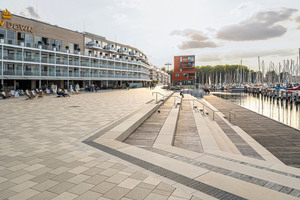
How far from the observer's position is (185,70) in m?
87.4

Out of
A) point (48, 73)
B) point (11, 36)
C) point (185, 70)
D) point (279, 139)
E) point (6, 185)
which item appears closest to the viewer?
point (6, 185)

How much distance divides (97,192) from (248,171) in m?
3.06

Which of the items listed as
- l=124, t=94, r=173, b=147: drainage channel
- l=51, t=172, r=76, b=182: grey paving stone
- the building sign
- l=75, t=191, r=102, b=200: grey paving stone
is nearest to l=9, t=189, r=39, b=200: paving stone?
l=51, t=172, r=76, b=182: grey paving stone

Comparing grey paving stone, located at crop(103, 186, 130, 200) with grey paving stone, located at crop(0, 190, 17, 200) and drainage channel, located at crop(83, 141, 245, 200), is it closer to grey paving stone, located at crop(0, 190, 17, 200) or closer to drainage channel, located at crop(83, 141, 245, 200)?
drainage channel, located at crop(83, 141, 245, 200)

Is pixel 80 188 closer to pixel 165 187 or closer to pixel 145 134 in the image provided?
pixel 165 187

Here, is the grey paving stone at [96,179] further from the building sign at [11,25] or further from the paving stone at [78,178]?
the building sign at [11,25]

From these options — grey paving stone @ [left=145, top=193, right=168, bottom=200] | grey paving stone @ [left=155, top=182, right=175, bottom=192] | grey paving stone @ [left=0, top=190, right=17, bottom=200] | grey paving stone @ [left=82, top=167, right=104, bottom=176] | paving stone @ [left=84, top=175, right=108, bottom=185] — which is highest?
grey paving stone @ [left=82, top=167, right=104, bottom=176]

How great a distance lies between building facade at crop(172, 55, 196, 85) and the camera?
8681cm

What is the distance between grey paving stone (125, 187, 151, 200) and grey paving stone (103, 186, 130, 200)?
8cm

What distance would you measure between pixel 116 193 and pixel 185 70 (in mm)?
86411

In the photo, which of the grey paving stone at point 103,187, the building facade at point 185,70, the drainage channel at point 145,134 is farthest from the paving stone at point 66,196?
the building facade at point 185,70

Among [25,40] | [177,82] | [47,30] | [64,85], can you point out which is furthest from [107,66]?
[177,82]

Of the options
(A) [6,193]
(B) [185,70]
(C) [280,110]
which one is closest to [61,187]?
(A) [6,193]

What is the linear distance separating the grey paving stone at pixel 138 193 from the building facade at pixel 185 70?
84166 millimetres
